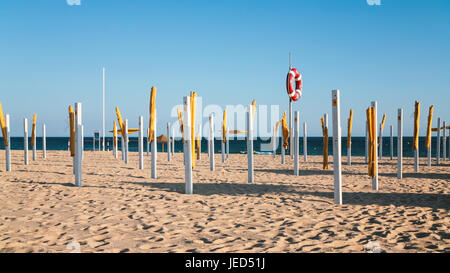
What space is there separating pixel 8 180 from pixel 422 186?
Answer: 9.41 m

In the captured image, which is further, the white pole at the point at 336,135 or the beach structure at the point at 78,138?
the beach structure at the point at 78,138

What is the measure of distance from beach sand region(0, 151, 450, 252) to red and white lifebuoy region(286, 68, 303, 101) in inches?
130

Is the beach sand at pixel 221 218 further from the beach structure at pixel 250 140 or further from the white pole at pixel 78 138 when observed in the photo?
the beach structure at pixel 250 140

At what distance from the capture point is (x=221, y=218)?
4.25 metres

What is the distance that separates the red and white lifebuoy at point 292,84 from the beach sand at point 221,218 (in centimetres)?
330

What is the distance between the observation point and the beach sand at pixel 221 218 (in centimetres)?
320

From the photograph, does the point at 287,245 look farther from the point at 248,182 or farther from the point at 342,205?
the point at 248,182

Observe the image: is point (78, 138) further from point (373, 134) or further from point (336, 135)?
point (373, 134)

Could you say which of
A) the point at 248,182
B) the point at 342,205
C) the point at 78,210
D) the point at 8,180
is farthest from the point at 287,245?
the point at 8,180

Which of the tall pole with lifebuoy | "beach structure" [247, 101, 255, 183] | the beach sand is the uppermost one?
the tall pole with lifebuoy

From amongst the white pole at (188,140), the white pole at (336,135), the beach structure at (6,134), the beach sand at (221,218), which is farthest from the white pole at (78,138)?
the white pole at (336,135)

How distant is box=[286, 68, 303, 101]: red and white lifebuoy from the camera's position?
9416mm

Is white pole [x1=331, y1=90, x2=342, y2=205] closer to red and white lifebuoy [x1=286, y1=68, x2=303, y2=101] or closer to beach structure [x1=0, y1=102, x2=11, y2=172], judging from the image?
red and white lifebuoy [x1=286, y1=68, x2=303, y2=101]

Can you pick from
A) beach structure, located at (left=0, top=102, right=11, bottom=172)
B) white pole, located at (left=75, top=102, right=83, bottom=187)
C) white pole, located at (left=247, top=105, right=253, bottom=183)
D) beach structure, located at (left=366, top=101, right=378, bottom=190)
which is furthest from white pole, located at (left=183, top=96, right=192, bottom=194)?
beach structure, located at (left=0, top=102, right=11, bottom=172)
